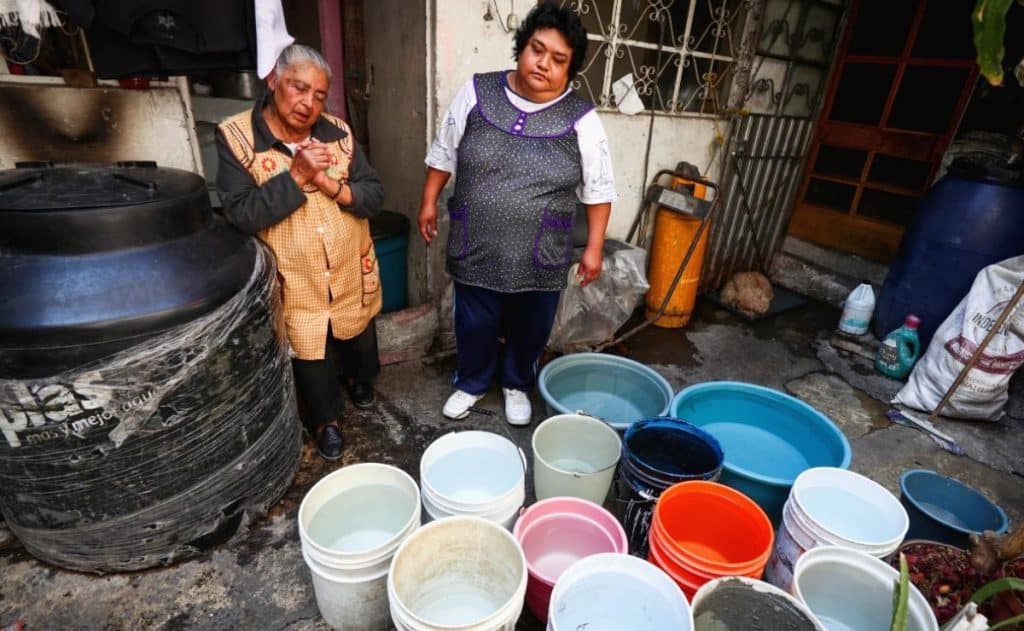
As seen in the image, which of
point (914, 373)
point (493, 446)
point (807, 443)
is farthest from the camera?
point (914, 373)

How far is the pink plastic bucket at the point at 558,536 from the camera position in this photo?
1813mm

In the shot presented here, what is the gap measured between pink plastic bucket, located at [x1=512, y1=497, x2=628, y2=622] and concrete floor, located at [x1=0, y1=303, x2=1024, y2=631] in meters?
0.21

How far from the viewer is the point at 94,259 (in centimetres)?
165

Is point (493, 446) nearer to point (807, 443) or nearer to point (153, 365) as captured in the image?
point (153, 365)

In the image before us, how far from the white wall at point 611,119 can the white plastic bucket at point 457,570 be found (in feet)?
7.33

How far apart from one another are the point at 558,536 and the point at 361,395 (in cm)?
154

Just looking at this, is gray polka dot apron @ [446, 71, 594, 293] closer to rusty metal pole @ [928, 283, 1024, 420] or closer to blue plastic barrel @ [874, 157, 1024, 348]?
rusty metal pole @ [928, 283, 1024, 420]

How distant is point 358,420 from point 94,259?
1.55m

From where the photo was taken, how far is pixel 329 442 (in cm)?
260

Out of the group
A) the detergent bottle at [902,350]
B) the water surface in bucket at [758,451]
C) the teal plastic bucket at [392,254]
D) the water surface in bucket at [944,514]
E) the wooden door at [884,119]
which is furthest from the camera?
the wooden door at [884,119]

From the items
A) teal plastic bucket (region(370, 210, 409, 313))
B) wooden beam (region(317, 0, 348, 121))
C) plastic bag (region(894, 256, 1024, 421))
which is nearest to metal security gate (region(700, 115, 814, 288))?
plastic bag (region(894, 256, 1024, 421))

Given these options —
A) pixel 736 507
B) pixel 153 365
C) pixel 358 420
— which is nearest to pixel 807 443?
pixel 736 507

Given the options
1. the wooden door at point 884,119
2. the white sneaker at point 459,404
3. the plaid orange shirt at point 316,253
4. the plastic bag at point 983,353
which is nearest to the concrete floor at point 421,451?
the white sneaker at point 459,404

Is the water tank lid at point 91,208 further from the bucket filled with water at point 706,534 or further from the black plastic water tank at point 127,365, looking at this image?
the bucket filled with water at point 706,534
